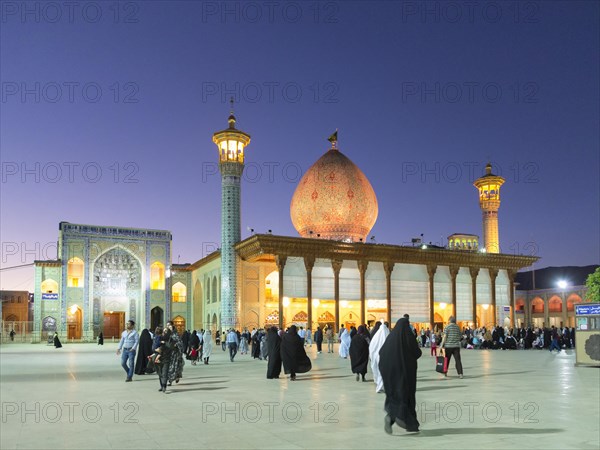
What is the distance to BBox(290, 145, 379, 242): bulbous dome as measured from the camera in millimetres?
39531

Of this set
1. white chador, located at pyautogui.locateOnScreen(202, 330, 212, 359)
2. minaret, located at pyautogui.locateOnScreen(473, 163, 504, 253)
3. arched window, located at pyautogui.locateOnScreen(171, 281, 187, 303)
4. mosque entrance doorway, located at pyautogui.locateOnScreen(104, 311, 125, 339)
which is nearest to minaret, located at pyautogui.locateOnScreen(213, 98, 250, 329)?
arched window, located at pyautogui.locateOnScreen(171, 281, 187, 303)

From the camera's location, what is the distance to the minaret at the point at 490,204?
44.4m

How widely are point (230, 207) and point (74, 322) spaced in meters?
14.0

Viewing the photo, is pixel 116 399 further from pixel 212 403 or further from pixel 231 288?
pixel 231 288

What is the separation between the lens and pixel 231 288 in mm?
35469

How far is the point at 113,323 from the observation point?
44938 millimetres

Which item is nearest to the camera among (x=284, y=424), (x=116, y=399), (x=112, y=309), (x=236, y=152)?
(x=284, y=424)

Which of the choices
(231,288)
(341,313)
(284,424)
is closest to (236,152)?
(231,288)

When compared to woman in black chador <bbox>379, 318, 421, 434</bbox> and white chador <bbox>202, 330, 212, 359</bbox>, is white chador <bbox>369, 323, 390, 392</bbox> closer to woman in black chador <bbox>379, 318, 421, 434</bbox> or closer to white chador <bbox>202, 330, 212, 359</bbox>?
woman in black chador <bbox>379, 318, 421, 434</bbox>

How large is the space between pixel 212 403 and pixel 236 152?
2965cm

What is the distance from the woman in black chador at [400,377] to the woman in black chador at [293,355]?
6706 mm

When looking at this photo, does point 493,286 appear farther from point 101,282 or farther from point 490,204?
point 101,282

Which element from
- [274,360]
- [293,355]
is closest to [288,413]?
[293,355]

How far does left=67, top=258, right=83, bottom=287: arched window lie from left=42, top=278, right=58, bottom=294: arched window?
858 mm
